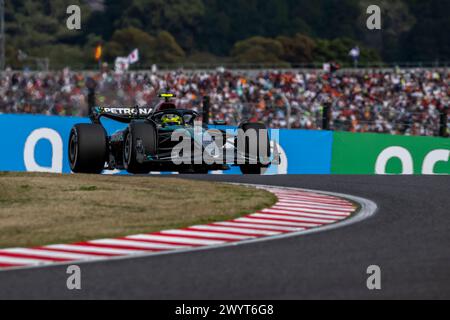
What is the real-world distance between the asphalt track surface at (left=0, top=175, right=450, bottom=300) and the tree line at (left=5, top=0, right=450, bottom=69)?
8108cm

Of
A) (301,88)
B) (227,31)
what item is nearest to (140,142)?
(301,88)

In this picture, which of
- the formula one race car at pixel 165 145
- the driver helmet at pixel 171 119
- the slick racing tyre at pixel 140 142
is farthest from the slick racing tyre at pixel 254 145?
the slick racing tyre at pixel 140 142

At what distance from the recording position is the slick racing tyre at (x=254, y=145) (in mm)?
17688

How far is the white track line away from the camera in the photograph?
34.8ft

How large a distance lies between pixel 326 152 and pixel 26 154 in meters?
6.45

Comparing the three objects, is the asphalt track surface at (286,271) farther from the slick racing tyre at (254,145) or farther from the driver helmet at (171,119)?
the driver helmet at (171,119)

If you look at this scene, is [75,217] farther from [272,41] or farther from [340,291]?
[272,41]

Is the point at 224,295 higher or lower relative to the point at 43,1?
lower

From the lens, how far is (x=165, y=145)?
17453mm

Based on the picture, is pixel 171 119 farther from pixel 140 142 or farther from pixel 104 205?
pixel 104 205

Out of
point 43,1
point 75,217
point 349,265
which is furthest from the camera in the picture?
point 43,1

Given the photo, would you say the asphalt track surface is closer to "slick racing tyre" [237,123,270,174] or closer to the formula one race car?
the formula one race car

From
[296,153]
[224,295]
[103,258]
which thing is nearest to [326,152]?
[296,153]
